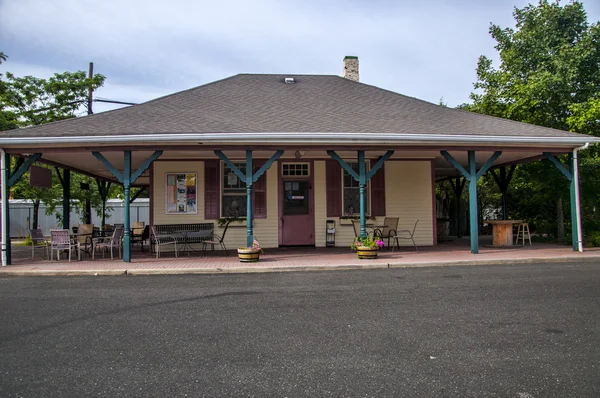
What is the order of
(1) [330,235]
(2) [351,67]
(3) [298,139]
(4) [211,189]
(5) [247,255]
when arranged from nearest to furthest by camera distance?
(5) [247,255] < (3) [298,139] < (4) [211,189] < (1) [330,235] < (2) [351,67]

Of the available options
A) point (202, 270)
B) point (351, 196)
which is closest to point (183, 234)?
point (202, 270)

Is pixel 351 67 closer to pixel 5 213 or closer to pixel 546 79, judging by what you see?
pixel 546 79

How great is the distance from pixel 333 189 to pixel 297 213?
1265 millimetres

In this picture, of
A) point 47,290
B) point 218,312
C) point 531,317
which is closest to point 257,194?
point 47,290

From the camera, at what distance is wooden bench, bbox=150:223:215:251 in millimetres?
11312

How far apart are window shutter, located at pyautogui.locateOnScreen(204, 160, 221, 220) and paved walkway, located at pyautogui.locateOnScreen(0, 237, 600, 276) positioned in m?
1.46

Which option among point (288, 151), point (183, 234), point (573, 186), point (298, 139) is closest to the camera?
point (298, 139)

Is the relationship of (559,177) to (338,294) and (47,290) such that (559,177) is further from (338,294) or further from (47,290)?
(47,290)

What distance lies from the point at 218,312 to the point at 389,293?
8.25ft

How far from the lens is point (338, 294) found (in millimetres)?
6477

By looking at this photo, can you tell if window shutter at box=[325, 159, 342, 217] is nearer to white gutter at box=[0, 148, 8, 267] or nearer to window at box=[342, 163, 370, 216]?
window at box=[342, 163, 370, 216]

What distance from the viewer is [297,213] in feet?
42.5

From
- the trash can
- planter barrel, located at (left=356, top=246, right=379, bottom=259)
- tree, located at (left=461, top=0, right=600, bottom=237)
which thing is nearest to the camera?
planter barrel, located at (left=356, top=246, right=379, bottom=259)

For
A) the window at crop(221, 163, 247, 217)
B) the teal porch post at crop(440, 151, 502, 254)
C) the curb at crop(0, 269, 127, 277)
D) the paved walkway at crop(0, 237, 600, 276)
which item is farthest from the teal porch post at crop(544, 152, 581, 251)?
the curb at crop(0, 269, 127, 277)
